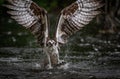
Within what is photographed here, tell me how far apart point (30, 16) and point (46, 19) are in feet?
1.71

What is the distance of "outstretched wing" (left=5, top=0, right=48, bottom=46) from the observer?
14664 mm

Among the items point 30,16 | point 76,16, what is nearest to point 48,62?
point 30,16

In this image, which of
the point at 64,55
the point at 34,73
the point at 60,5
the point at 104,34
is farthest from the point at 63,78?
the point at 60,5

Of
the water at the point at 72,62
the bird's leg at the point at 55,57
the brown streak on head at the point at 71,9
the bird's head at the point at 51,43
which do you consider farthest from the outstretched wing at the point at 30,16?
the water at the point at 72,62

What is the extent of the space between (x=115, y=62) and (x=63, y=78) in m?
2.99

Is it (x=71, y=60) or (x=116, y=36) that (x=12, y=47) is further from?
(x=116, y=36)

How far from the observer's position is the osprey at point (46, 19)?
14.7 m

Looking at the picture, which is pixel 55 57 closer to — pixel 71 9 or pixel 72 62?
pixel 72 62

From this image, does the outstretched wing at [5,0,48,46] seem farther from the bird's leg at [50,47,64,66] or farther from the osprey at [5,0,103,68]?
the bird's leg at [50,47,64,66]

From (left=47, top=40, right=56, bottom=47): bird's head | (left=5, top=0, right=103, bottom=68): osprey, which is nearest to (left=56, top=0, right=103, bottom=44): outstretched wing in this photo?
(left=5, top=0, right=103, bottom=68): osprey

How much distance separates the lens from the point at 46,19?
47.9ft

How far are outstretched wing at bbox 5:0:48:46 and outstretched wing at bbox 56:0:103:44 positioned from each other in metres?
0.46

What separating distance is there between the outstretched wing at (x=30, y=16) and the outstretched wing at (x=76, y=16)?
1.49 feet

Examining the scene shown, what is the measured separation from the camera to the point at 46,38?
14.9m
